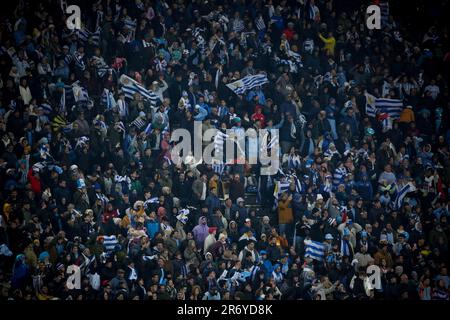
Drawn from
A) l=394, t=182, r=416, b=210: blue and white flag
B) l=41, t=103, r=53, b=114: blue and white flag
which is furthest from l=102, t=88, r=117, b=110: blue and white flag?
l=394, t=182, r=416, b=210: blue and white flag

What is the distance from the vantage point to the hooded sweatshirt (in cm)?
3203

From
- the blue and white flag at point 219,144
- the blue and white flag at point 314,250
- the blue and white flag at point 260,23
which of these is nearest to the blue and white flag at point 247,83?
the blue and white flag at point 219,144

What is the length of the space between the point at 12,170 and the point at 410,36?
1174 centimetres

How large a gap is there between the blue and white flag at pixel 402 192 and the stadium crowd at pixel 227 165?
0.04 metres

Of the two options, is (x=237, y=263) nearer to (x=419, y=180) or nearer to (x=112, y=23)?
(x=419, y=180)

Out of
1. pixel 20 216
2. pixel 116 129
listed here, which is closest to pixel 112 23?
pixel 116 129

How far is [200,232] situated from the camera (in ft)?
105

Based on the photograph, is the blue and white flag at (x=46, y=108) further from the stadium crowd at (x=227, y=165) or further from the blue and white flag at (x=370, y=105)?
the blue and white flag at (x=370, y=105)

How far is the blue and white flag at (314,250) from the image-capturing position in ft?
105

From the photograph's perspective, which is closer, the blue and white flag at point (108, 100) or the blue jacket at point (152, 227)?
the blue jacket at point (152, 227)

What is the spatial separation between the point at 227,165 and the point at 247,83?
2771mm

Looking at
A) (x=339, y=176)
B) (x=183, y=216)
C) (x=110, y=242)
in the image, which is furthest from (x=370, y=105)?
(x=110, y=242)

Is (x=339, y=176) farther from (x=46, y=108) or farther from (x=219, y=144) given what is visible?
(x=46, y=108)
